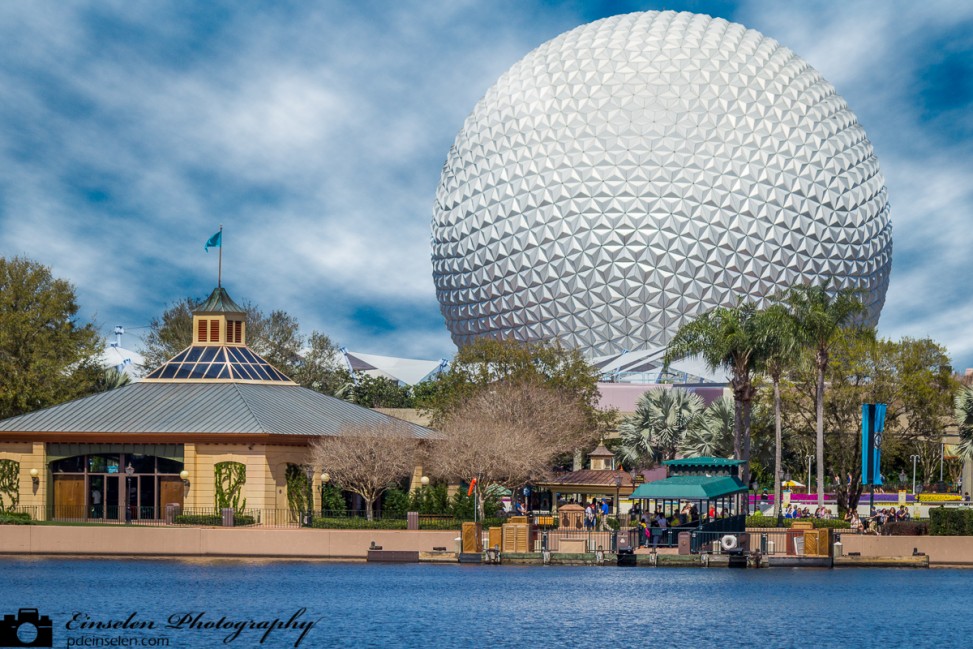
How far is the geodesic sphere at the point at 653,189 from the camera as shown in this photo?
301 ft

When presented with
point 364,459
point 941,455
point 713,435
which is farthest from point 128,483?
point 941,455

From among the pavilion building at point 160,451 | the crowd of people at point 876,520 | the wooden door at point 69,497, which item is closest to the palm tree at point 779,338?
the crowd of people at point 876,520

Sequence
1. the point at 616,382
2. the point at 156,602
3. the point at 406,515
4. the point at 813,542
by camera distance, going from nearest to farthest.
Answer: the point at 156,602
the point at 813,542
the point at 406,515
the point at 616,382

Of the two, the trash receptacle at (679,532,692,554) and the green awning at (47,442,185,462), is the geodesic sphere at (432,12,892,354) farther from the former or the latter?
the trash receptacle at (679,532,692,554)

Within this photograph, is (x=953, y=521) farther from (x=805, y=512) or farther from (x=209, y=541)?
(x=209, y=541)

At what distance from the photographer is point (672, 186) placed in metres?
91.5

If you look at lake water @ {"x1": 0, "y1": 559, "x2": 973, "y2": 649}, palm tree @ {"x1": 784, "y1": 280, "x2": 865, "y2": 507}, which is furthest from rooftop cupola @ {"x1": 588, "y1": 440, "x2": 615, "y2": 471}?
lake water @ {"x1": 0, "y1": 559, "x2": 973, "y2": 649}

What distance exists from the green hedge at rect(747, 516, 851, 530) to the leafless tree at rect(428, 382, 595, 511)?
8.38 m

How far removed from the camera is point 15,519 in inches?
A: 2152

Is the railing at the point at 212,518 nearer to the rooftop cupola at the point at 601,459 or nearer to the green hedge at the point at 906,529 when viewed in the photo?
the green hedge at the point at 906,529

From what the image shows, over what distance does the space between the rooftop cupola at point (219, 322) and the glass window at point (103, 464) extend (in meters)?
→ 8.36

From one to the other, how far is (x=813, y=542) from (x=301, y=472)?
18.9 metres

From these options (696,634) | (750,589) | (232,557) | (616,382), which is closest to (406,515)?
(232,557)

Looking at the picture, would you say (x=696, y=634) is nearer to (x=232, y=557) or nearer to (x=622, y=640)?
(x=622, y=640)
